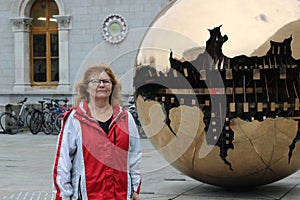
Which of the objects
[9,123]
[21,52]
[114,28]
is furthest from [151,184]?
[21,52]

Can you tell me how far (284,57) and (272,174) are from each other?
128 centimetres

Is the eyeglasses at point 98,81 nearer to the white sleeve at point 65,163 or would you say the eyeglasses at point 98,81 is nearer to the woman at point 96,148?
the woman at point 96,148

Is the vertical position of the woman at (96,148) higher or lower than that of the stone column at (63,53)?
lower

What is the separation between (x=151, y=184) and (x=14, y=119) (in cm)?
1077

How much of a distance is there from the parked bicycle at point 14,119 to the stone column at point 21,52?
192 cm

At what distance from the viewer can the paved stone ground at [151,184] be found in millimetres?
7301

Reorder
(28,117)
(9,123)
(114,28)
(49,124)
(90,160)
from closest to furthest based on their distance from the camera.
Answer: (90,160) < (49,124) < (9,123) < (28,117) < (114,28)

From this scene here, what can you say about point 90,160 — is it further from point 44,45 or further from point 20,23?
point 44,45

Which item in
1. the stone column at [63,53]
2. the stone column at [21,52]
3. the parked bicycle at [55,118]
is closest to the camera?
the parked bicycle at [55,118]

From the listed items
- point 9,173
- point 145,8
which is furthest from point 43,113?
point 9,173

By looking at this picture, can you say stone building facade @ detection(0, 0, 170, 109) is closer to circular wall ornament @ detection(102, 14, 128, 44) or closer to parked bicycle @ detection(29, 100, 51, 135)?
circular wall ornament @ detection(102, 14, 128, 44)

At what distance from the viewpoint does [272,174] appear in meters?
6.90

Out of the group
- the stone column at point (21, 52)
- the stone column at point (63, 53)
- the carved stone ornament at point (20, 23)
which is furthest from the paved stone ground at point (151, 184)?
the carved stone ornament at point (20, 23)

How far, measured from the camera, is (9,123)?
18.2m
